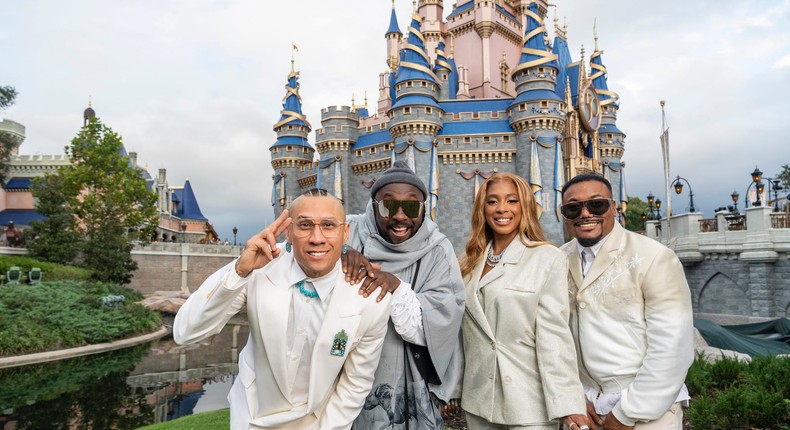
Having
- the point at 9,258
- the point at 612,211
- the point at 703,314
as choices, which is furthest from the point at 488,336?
the point at 9,258

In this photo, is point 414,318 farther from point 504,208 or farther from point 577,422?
point 577,422

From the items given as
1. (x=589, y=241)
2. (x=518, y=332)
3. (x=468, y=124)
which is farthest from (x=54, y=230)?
(x=589, y=241)

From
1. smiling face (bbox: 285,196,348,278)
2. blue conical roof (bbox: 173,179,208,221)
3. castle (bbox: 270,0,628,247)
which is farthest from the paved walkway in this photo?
blue conical roof (bbox: 173,179,208,221)

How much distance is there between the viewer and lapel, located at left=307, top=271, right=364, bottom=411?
2.37 m

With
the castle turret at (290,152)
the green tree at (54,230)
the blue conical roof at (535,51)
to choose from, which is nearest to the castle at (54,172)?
the green tree at (54,230)

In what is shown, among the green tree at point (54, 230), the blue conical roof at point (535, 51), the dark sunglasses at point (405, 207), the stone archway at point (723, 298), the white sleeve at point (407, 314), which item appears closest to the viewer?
the white sleeve at point (407, 314)

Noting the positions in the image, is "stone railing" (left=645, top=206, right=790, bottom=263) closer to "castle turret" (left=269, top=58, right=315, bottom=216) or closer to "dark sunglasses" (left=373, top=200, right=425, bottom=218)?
"dark sunglasses" (left=373, top=200, right=425, bottom=218)

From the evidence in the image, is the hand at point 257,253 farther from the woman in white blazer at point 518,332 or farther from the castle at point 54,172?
the castle at point 54,172

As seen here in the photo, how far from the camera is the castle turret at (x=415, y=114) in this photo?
24.6 m

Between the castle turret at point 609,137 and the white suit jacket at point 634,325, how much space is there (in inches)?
1173

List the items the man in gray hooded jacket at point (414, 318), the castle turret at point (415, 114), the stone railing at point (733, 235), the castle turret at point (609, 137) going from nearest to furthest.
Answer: the man in gray hooded jacket at point (414, 318), the stone railing at point (733, 235), the castle turret at point (415, 114), the castle turret at point (609, 137)

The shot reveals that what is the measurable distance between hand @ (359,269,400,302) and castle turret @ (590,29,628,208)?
30619mm

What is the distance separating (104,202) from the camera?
24328mm

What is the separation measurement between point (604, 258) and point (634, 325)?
1.33ft
